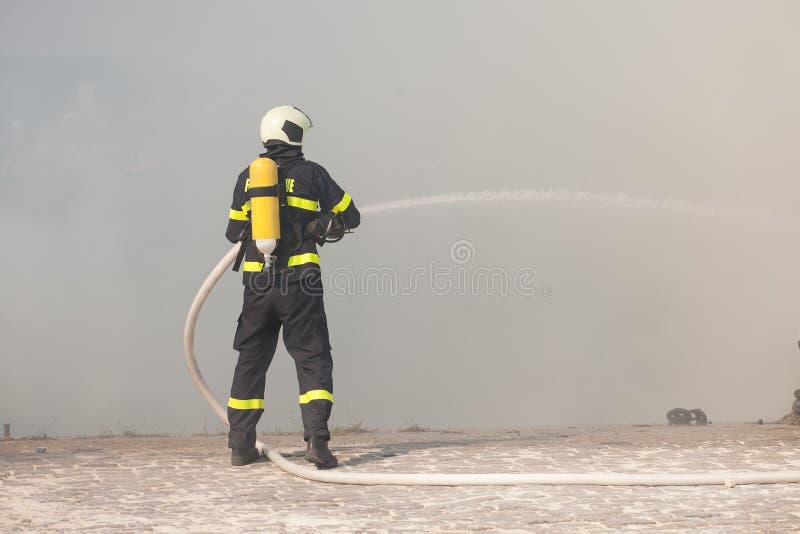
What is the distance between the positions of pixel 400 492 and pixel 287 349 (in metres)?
1.71

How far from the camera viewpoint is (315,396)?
838 cm

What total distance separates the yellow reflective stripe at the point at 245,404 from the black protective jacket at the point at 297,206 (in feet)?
3.10

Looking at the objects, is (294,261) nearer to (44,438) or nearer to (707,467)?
(707,467)

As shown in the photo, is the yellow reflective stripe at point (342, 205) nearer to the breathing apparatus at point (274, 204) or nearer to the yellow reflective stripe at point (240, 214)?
the breathing apparatus at point (274, 204)

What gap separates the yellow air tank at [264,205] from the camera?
8266mm

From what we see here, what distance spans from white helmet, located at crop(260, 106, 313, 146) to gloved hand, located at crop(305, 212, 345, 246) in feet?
2.18

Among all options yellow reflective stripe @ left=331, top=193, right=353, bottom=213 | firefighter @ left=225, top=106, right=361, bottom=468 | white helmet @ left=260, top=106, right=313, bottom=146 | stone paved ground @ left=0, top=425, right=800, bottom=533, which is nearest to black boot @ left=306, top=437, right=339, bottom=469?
firefighter @ left=225, top=106, right=361, bottom=468

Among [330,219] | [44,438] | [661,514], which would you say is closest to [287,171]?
[330,219]

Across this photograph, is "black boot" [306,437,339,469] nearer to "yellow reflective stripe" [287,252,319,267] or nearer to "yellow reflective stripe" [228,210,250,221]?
"yellow reflective stripe" [287,252,319,267]

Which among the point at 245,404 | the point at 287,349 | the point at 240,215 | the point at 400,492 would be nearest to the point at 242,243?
the point at 240,215

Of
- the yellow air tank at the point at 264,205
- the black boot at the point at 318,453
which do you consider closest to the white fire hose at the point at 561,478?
the black boot at the point at 318,453

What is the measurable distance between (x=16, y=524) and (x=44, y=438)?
4927 mm

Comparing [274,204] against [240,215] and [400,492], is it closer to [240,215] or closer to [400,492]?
[240,215]

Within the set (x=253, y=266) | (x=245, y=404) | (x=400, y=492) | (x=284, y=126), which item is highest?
(x=284, y=126)
